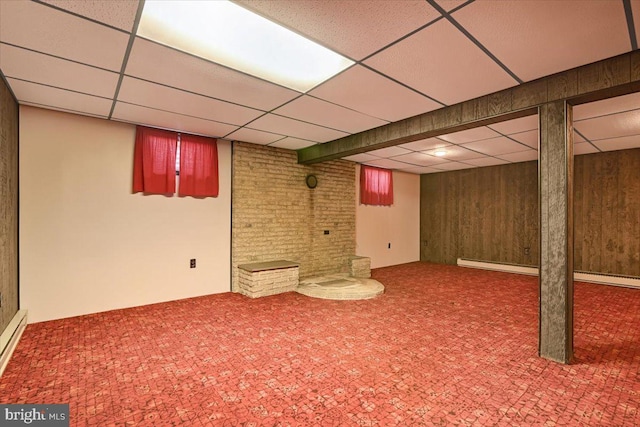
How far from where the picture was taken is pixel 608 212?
20.3 feet

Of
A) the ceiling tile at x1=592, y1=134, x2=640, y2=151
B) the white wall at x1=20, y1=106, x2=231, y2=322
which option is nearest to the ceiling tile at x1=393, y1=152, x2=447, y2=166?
the ceiling tile at x1=592, y1=134, x2=640, y2=151

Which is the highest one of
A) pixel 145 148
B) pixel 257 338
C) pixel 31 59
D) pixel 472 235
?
pixel 31 59

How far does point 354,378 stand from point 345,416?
1.65ft

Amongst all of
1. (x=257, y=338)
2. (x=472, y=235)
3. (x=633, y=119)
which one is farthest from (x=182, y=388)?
(x=472, y=235)

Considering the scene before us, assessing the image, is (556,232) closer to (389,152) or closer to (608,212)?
(389,152)

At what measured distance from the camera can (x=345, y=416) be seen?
6.71ft

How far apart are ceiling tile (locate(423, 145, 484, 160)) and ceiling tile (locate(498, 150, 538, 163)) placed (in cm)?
60

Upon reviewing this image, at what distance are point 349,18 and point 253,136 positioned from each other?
3335 millimetres

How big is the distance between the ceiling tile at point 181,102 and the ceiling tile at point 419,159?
372 centimetres

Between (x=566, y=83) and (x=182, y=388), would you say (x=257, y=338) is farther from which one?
(x=566, y=83)

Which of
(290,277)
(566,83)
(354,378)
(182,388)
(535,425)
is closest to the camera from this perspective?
(535,425)

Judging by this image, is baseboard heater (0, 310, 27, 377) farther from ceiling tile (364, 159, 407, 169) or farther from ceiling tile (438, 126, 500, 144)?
ceiling tile (364, 159, 407, 169)

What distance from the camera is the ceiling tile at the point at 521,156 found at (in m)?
6.05

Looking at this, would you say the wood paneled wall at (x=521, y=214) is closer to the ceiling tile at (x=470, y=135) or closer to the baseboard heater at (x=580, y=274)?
the baseboard heater at (x=580, y=274)
